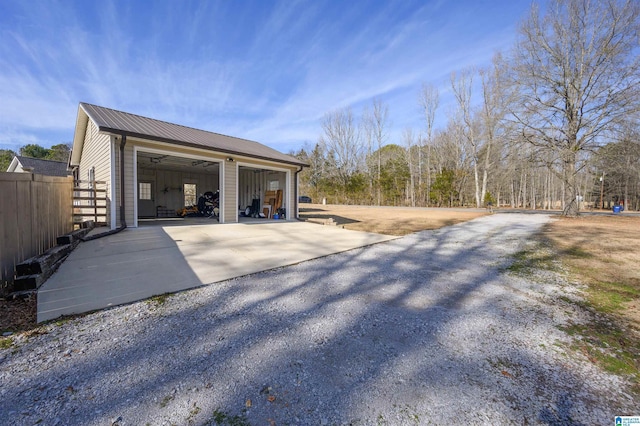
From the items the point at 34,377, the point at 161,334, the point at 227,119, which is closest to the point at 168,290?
the point at 161,334

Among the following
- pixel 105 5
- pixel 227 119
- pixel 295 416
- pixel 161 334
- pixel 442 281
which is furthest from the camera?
pixel 227 119

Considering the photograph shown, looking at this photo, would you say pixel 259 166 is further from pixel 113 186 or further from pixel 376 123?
pixel 376 123

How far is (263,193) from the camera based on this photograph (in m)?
13.0

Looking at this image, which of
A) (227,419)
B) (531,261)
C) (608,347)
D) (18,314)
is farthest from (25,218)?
(531,261)

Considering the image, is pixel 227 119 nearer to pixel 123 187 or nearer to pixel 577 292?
pixel 123 187

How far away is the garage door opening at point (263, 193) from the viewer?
1184 centimetres

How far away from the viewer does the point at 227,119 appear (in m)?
18.6

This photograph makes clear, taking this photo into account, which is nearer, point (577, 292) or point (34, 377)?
point (34, 377)

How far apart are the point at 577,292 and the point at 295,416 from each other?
13.3 feet

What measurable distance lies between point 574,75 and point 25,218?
2060 cm

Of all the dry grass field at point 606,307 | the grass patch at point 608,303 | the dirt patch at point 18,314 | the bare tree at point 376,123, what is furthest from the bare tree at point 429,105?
the dirt patch at point 18,314

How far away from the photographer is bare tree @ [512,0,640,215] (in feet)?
40.9

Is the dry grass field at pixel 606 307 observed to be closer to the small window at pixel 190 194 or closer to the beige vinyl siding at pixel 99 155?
the beige vinyl siding at pixel 99 155

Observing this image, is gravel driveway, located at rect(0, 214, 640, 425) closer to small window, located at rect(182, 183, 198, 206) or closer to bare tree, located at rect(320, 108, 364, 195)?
small window, located at rect(182, 183, 198, 206)
